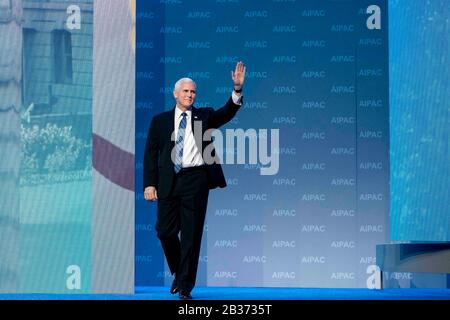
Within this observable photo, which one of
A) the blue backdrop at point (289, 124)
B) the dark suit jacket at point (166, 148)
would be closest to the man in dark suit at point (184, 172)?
the dark suit jacket at point (166, 148)

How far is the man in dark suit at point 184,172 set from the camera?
7.32 m

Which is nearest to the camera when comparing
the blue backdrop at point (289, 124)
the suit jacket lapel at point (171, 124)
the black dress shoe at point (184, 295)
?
the black dress shoe at point (184, 295)

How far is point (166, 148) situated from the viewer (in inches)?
295

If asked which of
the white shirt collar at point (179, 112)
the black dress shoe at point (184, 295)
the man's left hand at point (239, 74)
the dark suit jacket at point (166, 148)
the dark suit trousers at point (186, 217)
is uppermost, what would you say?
the man's left hand at point (239, 74)

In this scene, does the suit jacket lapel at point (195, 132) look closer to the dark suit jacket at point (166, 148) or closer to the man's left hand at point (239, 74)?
the dark suit jacket at point (166, 148)

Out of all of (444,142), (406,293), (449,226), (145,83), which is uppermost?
(145,83)

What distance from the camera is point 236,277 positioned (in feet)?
30.3

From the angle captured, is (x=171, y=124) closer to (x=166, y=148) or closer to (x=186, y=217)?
(x=166, y=148)

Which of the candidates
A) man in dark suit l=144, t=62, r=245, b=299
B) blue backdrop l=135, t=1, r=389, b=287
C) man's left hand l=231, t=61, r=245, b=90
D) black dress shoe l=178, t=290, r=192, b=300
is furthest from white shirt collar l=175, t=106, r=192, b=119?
blue backdrop l=135, t=1, r=389, b=287

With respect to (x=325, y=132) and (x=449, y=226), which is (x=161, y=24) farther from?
(x=449, y=226)

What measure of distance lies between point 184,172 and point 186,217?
33 centimetres

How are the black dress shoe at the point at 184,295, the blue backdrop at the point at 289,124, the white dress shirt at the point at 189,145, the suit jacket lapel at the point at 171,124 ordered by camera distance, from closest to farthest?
the black dress shoe at the point at 184,295, the white dress shirt at the point at 189,145, the suit jacket lapel at the point at 171,124, the blue backdrop at the point at 289,124

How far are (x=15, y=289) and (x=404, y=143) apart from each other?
3.67 metres
